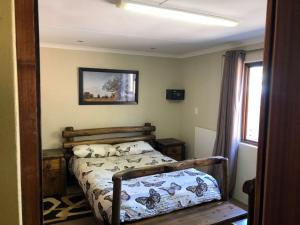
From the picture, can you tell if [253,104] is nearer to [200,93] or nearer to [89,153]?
[200,93]

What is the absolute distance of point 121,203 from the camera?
2.36 m

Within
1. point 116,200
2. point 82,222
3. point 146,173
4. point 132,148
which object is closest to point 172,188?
point 146,173

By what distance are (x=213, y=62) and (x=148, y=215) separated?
279 centimetres

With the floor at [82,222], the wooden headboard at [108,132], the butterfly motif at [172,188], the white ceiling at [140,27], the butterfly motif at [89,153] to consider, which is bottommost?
the floor at [82,222]

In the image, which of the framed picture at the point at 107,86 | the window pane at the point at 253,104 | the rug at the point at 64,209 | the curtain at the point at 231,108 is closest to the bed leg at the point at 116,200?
the rug at the point at 64,209

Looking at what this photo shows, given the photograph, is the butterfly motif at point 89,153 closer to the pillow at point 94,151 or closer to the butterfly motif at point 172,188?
the pillow at point 94,151

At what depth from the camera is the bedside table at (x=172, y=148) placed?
4492 mm

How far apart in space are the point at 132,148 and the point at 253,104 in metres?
2.06

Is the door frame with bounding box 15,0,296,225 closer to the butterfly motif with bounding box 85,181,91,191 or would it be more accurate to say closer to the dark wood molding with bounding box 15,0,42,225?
the dark wood molding with bounding box 15,0,42,225

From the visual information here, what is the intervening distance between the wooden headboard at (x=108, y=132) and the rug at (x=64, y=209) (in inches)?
32.5

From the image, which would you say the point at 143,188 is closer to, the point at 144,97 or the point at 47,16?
the point at 47,16

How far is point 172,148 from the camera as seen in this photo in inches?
179

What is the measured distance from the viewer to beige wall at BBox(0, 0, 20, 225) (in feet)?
1.65

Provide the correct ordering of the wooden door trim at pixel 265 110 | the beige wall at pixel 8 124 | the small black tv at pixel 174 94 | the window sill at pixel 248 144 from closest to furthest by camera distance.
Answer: the beige wall at pixel 8 124 < the wooden door trim at pixel 265 110 < the window sill at pixel 248 144 < the small black tv at pixel 174 94
